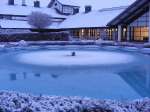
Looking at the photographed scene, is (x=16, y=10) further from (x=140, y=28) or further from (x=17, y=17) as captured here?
(x=140, y=28)

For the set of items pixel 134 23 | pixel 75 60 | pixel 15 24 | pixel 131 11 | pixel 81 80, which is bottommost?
pixel 81 80

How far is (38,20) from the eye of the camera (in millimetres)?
45938

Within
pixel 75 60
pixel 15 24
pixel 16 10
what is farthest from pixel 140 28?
pixel 16 10

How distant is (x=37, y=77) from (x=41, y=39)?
88.3 feet

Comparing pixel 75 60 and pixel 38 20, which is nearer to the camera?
pixel 75 60

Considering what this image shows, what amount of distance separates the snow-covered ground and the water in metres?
3.32

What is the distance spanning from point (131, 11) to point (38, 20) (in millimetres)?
17527

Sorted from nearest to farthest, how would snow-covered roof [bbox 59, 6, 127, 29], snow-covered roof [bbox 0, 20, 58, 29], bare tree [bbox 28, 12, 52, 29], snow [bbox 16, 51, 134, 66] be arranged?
1. snow [bbox 16, 51, 134, 66]
2. snow-covered roof [bbox 59, 6, 127, 29]
3. snow-covered roof [bbox 0, 20, 58, 29]
4. bare tree [bbox 28, 12, 52, 29]

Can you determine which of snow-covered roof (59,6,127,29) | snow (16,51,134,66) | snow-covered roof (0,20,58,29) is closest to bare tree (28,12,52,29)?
snow-covered roof (0,20,58,29)

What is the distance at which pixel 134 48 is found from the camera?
28.4m

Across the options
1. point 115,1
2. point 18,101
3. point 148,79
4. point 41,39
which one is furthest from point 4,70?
point 115,1

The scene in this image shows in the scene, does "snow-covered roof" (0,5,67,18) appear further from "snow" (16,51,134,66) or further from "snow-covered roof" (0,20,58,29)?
"snow" (16,51,134,66)

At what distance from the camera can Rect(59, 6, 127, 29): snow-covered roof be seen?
40.8 metres

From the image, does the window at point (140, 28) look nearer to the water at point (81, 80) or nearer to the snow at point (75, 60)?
the snow at point (75, 60)
